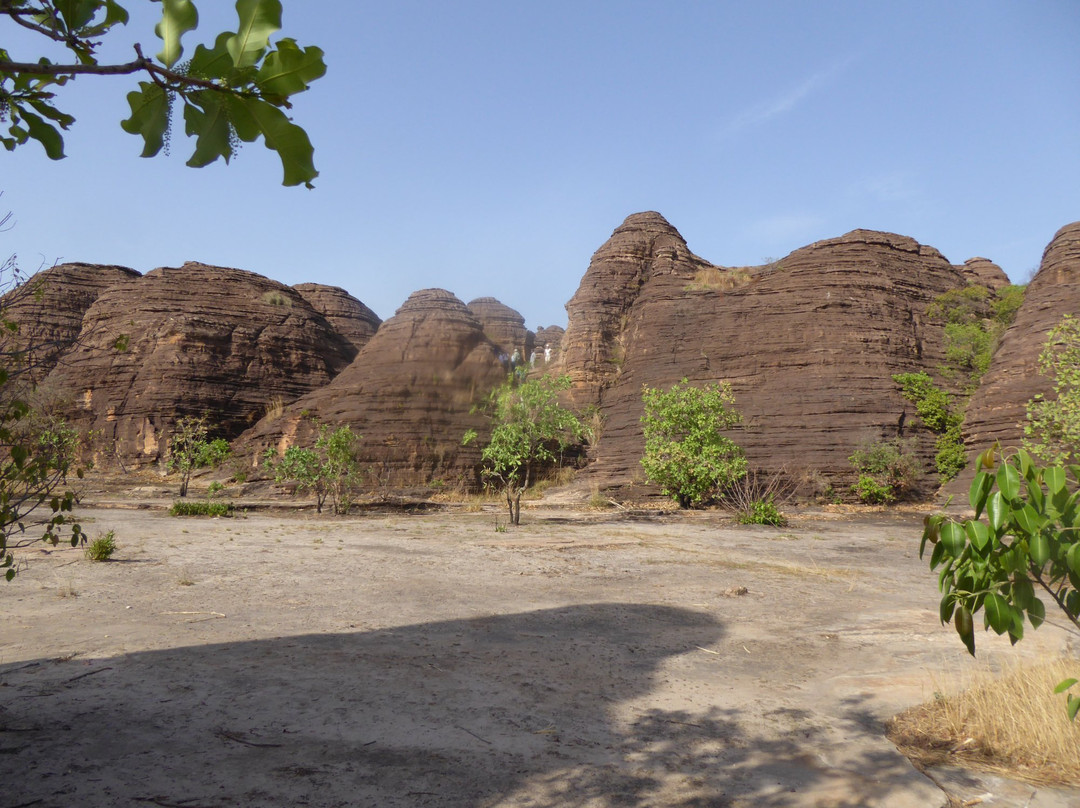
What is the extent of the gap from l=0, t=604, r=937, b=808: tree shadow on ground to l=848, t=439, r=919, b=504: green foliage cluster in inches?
913

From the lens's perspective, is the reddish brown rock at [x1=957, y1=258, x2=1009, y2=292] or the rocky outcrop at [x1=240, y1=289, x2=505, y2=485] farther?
the reddish brown rock at [x1=957, y1=258, x2=1009, y2=292]

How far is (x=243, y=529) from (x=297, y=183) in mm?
15685

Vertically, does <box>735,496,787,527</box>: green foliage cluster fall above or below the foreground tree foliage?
below

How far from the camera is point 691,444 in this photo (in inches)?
925

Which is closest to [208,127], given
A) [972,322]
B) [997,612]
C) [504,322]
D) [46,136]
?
[46,136]

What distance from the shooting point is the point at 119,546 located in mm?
11641

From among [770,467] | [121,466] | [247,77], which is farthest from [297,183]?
[121,466]

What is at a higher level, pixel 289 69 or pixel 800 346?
pixel 800 346

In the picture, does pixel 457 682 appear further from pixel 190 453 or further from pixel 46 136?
pixel 190 453

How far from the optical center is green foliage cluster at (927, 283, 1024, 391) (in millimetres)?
30906

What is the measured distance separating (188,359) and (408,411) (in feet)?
A: 51.3

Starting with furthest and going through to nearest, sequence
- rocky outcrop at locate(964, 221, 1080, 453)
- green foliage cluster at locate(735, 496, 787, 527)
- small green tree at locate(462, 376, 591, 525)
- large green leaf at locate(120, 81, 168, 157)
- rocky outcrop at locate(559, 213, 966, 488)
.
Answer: rocky outcrop at locate(559, 213, 966, 488) → rocky outcrop at locate(964, 221, 1080, 453) → small green tree at locate(462, 376, 591, 525) → green foliage cluster at locate(735, 496, 787, 527) → large green leaf at locate(120, 81, 168, 157)

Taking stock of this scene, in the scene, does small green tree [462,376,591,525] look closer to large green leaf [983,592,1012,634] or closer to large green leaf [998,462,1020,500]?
large green leaf [983,592,1012,634]

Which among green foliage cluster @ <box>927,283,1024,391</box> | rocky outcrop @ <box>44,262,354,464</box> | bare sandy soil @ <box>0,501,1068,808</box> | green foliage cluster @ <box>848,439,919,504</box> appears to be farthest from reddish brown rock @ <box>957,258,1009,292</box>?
rocky outcrop @ <box>44,262,354,464</box>
